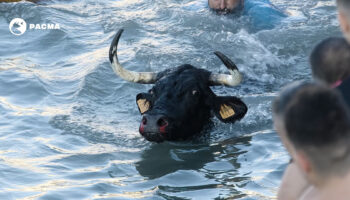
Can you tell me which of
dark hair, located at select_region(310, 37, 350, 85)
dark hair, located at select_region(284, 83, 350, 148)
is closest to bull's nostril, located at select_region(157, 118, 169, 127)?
dark hair, located at select_region(310, 37, 350, 85)

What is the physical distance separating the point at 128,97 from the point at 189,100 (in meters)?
1.95

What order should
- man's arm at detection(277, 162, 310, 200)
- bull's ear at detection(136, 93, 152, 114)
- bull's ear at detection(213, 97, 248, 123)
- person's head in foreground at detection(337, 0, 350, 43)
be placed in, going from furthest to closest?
1. bull's ear at detection(136, 93, 152, 114)
2. bull's ear at detection(213, 97, 248, 123)
3. person's head in foreground at detection(337, 0, 350, 43)
4. man's arm at detection(277, 162, 310, 200)

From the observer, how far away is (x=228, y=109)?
7789 millimetres

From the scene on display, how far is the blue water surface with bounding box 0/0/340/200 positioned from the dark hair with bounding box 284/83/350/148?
3.28m

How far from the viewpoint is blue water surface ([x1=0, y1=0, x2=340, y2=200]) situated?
6.77m

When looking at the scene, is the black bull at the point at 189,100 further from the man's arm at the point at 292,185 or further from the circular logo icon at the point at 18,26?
the circular logo icon at the point at 18,26

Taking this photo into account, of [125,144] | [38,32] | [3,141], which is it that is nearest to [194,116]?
[125,144]

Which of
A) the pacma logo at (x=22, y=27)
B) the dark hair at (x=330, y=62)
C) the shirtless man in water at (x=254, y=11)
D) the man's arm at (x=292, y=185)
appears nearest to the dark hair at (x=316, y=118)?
the man's arm at (x=292, y=185)

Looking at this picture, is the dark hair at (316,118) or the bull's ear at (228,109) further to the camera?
the bull's ear at (228,109)

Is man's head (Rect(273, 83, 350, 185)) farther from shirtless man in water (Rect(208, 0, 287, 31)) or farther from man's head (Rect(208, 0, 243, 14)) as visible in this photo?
man's head (Rect(208, 0, 243, 14))

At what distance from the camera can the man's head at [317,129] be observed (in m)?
2.96

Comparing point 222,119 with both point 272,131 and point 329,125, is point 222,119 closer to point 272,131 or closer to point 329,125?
point 272,131

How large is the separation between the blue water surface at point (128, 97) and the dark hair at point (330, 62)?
8.12 feet

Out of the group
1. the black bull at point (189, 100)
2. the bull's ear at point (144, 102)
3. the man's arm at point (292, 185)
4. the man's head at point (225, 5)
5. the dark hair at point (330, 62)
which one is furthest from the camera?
the man's head at point (225, 5)
